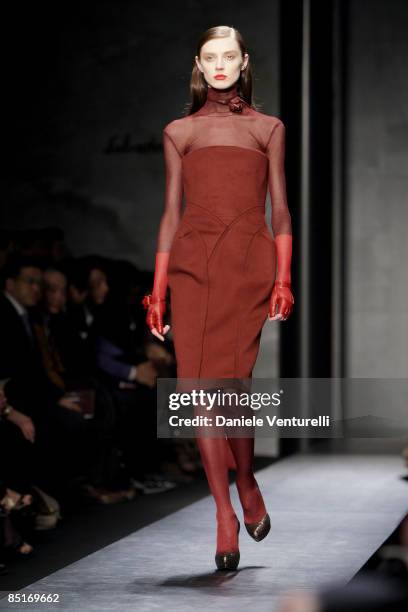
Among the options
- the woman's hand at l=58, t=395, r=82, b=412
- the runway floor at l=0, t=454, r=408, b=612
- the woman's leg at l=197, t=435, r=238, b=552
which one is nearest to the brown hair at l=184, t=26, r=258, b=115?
the woman's leg at l=197, t=435, r=238, b=552

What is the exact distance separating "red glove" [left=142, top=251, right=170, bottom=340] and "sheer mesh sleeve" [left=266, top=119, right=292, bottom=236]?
0.31 m

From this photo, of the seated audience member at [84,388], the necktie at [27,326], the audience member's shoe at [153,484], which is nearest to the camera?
the necktie at [27,326]

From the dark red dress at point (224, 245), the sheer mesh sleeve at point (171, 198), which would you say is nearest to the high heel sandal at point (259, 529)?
the dark red dress at point (224, 245)

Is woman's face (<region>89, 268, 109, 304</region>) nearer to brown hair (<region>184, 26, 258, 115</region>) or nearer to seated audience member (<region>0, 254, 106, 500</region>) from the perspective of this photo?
seated audience member (<region>0, 254, 106, 500</region>)

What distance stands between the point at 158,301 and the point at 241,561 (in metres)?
0.80

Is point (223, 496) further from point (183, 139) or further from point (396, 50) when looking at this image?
point (396, 50)

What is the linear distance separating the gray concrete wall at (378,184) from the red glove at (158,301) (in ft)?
17.0

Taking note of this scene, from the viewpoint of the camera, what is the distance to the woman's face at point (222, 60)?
2709 millimetres

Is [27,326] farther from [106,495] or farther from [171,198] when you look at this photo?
[171,198]

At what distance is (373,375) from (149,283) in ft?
7.24

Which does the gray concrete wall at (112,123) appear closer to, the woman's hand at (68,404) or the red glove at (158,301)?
the woman's hand at (68,404)

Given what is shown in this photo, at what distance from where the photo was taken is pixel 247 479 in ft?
9.36

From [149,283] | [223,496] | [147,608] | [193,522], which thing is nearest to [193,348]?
[223,496]

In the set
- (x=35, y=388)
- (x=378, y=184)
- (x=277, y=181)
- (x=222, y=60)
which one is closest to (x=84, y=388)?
(x=35, y=388)
